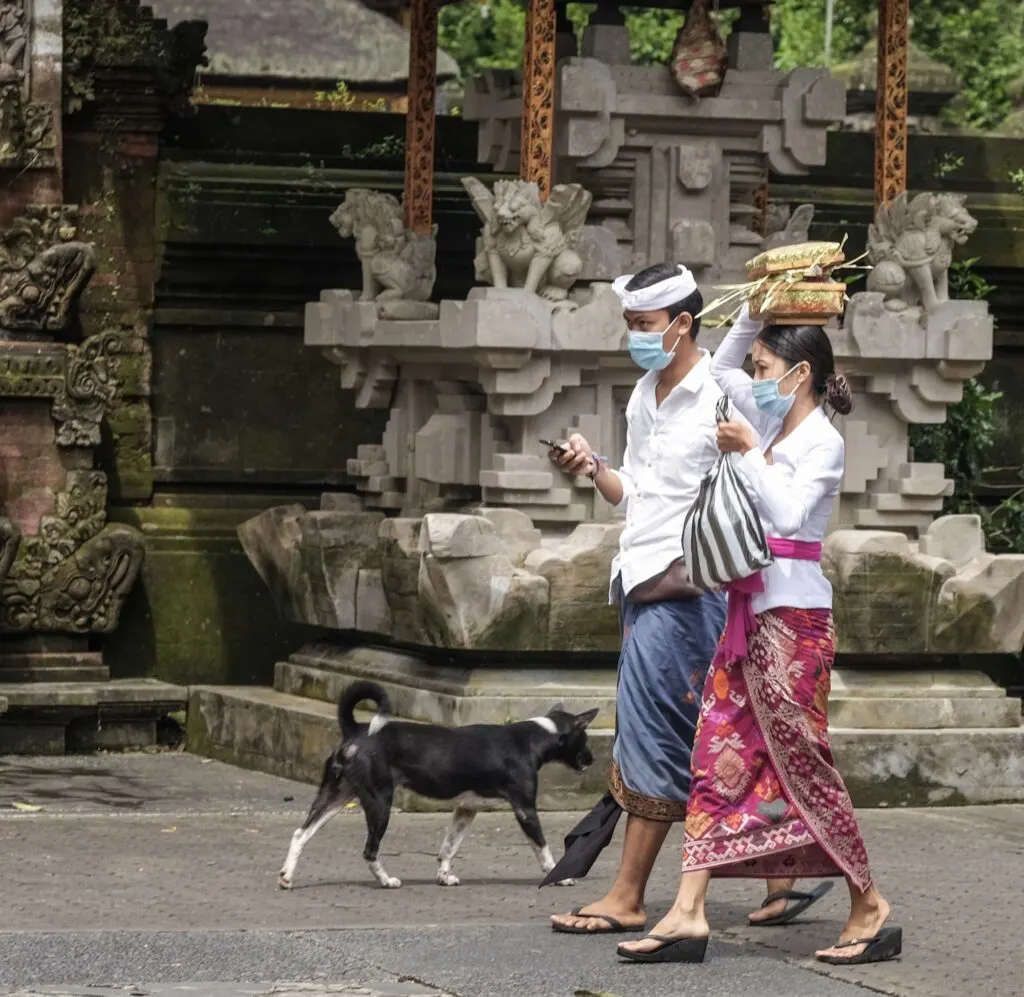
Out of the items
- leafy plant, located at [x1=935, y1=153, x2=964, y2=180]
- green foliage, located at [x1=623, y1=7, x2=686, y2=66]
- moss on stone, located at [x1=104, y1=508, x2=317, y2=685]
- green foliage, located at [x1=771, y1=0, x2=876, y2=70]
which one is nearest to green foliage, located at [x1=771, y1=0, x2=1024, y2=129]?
green foliage, located at [x1=771, y1=0, x2=876, y2=70]

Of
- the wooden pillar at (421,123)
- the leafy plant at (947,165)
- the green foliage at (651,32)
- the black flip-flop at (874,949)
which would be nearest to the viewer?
the black flip-flop at (874,949)

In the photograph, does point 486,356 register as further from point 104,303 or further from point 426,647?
point 104,303

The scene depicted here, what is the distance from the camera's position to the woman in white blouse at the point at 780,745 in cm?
788

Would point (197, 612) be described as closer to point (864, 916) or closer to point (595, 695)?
point (595, 695)

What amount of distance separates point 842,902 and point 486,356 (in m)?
2.94

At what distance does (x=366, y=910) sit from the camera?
8.64m

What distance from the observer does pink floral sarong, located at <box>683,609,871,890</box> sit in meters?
7.89

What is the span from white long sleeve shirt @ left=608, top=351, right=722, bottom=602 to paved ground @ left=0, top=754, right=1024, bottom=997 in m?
1.14

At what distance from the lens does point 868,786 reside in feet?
35.7

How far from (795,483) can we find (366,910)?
1.97 meters

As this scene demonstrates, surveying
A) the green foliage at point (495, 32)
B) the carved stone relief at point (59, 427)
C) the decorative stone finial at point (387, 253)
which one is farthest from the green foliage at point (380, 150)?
the green foliage at point (495, 32)

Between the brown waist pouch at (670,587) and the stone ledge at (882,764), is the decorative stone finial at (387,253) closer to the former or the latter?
the stone ledge at (882,764)

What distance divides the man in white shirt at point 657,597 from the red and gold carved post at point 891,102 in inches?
133

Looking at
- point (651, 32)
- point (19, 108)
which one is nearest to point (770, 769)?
point (19, 108)
